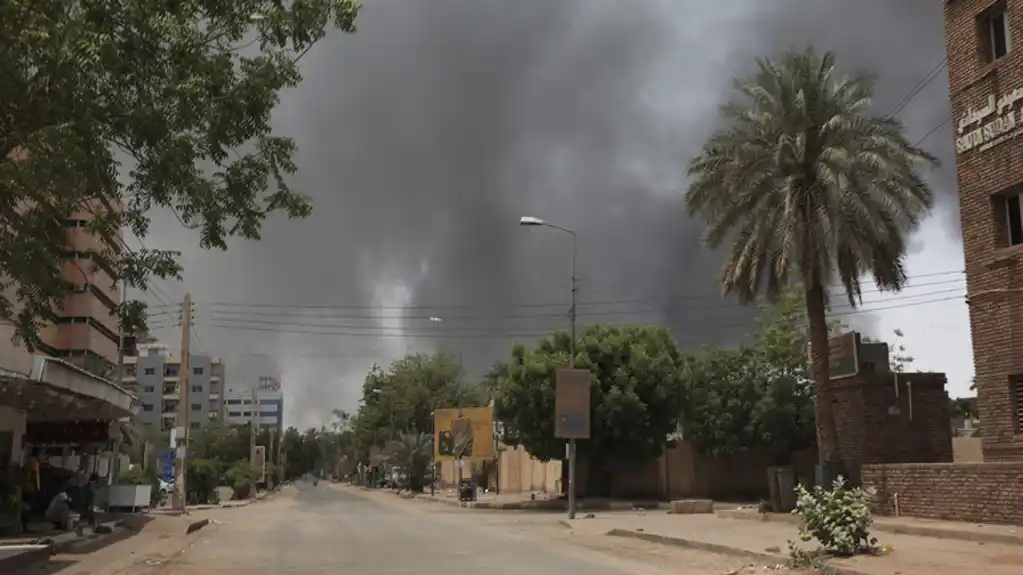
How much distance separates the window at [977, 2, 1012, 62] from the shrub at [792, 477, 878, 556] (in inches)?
545

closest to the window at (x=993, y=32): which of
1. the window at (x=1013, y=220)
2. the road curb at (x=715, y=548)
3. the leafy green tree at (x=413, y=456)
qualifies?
the window at (x=1013, y=220)

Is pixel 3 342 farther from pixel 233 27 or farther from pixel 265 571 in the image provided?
pixel 233 27

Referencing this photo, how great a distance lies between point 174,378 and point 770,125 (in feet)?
474

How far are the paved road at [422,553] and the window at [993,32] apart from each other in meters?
14.9

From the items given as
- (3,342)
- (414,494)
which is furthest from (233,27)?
(414,494)

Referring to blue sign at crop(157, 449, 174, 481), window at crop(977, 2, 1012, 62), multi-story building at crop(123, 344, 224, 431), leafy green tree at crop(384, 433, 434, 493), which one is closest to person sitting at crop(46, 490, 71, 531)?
window at crop(977, 2, 1012, 62)

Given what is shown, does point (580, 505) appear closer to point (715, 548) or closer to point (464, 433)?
point (464, 433)

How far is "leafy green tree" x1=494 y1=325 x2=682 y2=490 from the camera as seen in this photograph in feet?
142

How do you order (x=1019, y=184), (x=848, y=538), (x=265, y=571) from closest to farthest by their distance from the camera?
1. (x=848, y=538)
2. (x=265, y=571)
3. (x=1019, y=184)

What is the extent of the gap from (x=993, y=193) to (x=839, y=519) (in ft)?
39.8

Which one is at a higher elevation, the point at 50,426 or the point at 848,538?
the point at 50,426

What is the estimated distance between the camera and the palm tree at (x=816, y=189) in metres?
26.8

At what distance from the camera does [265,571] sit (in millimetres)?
17016

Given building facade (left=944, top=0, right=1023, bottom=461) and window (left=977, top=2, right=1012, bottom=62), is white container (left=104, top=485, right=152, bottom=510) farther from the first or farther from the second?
window (left=977, top=2, right=1012, bottom=62)
